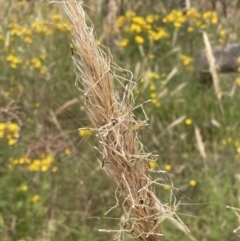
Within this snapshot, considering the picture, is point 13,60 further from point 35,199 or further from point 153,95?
point 35,199

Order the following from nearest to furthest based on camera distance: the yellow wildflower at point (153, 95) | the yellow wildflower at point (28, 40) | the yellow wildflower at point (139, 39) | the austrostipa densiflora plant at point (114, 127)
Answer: the austrostipa densiflora plant at point (114, 127) < the yellow wildflower at point (153, 95) < the yellow wildflower at point (28, 40) < the yellow wildflower at point (139, 39)

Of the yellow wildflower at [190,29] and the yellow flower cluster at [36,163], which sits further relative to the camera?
the yellow wildflower at [190,29]

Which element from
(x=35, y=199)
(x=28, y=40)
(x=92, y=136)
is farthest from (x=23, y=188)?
(x=28, y=40)

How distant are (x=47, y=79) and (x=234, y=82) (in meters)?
1.08

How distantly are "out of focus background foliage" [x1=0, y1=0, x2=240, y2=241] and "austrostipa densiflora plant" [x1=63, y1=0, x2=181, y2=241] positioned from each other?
16.9 inches

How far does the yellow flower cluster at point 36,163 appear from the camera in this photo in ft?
7.87

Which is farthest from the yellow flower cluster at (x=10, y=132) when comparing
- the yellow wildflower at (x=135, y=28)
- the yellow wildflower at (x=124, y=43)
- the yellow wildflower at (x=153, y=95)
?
the yellow wildflower at (x=135, y=28)

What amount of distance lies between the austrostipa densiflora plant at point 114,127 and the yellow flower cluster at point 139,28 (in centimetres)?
228

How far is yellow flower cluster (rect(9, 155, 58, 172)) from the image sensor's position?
2398 mm

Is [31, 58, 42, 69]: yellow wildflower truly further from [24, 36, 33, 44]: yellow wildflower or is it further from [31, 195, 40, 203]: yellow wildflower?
[31, 195, 40, 203]: yellow wildflower

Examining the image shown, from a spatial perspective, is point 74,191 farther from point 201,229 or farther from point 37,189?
point 201,229

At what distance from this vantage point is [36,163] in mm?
2400

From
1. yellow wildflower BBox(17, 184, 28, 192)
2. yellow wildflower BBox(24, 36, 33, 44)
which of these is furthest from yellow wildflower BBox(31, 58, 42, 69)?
yellow wildflower BBox(17, 184, 28, 192)

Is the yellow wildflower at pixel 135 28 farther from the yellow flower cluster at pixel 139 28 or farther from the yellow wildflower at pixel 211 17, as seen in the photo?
the yellow wildflower at pixel 211 17
